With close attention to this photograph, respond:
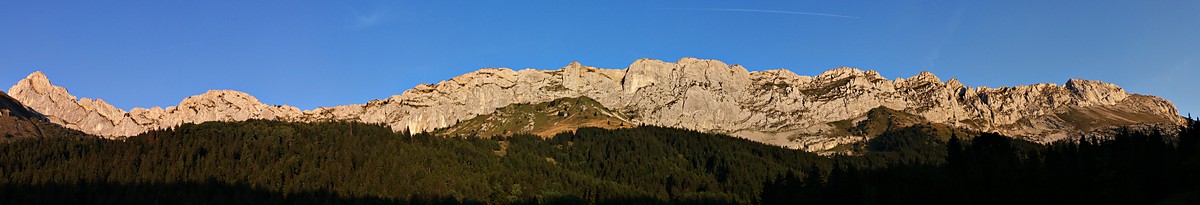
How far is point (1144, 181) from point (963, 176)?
30023 mm

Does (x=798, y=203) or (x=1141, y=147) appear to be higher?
(x=1141, y=147)

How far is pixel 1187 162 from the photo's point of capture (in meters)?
98.8

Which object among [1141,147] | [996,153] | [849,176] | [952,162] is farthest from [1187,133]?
[849,176]

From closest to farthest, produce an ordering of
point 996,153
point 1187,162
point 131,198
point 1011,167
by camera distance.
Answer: point 1187,162 → point 1011,167 → point 996,153 → point 131,198

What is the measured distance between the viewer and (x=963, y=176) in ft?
431

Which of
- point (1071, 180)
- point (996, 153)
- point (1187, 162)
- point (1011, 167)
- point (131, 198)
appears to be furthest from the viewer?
point (131, 198)

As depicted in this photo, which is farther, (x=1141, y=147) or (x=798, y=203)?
(x=798, y=203)

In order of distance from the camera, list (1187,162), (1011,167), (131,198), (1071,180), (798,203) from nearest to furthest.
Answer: (1187,162), (1071,180), (1011,167), (798,203), (131,198)

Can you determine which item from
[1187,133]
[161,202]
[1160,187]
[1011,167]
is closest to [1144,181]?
[1160,187]

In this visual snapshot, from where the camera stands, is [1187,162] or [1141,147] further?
[1141,147]

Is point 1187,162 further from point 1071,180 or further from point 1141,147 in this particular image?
point 1141,147

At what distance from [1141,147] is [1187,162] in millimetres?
37941

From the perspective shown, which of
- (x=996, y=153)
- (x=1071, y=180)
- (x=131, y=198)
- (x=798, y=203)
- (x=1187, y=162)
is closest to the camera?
(x=1187, y=162)

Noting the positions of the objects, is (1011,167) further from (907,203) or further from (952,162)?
(952,162)
